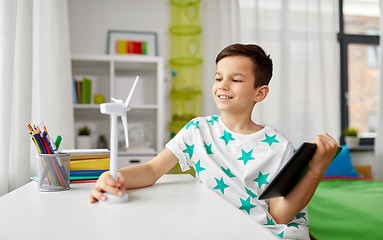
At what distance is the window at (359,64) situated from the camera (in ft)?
12.8

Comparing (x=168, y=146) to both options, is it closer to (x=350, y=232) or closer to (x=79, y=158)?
(x=79, y=158)

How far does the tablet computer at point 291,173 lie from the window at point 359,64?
11.0 feet

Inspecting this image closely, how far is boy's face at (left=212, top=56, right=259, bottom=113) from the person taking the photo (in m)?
1.11

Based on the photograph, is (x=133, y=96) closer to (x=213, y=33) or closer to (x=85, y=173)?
(x=213, y=33)

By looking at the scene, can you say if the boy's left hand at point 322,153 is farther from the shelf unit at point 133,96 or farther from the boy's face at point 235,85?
the shelf unit at point 133,96

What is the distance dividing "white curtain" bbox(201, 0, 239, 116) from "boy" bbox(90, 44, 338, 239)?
2327 mm

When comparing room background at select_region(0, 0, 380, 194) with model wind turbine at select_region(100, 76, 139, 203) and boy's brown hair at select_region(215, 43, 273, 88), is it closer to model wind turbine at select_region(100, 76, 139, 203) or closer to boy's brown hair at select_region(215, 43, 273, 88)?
boy's brown hair at select_region(215, 43, 273, 88)

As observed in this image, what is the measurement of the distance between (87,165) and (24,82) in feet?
2.06

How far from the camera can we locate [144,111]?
11.3 ft

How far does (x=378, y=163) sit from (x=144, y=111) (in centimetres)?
234

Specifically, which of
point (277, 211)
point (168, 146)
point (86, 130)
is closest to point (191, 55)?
point (86, 130)

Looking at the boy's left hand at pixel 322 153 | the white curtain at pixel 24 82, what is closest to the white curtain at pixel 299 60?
the white curtain at pixel 24 82


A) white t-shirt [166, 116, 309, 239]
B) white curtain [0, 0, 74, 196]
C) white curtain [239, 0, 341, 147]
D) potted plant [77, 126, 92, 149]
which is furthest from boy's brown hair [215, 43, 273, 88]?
Result: white curtain [239, 0, 341, 147]

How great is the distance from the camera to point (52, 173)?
2.84ft
